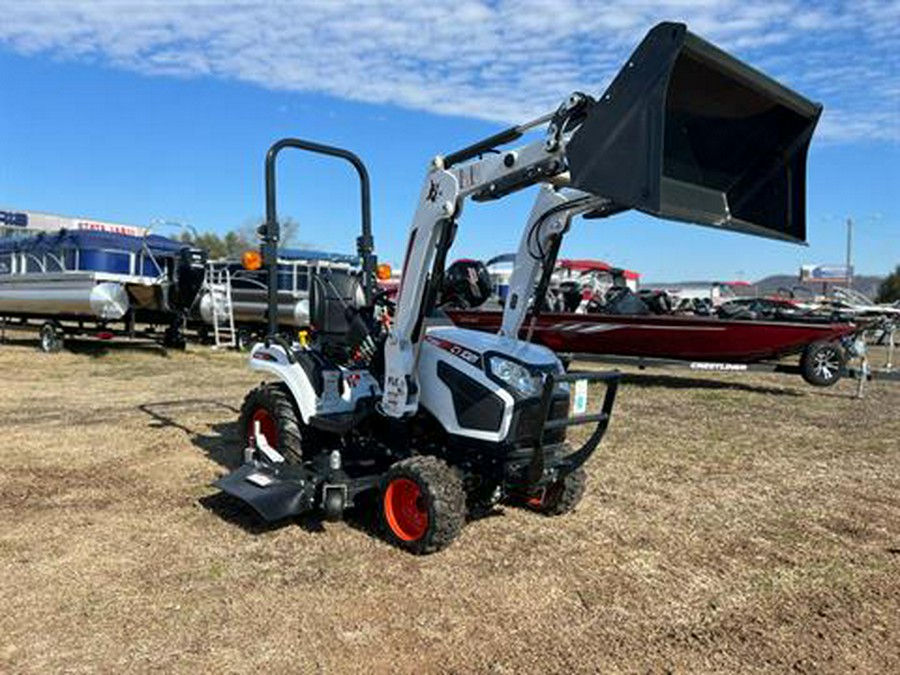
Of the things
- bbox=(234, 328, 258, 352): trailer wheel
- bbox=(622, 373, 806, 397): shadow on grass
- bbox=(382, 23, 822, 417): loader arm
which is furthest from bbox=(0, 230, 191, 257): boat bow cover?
bbox=(382, 23, 822, 417): loader arm

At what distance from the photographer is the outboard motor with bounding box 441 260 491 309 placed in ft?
15.6

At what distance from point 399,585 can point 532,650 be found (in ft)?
2.64

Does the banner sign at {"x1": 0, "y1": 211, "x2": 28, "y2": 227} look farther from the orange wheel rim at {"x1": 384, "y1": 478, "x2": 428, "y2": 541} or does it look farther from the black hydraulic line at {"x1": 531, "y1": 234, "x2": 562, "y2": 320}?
the orange wheel rim at {"x1": 384, "y1": 478, "x2": 428, "y2": 541}

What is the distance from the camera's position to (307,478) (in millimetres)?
4344

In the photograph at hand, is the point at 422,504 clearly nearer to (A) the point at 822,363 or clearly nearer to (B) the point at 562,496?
(B) the point at 562,496

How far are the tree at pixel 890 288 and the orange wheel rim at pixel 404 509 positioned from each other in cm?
6019

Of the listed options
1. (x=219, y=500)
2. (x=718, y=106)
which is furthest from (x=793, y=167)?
(x=219, y=500)

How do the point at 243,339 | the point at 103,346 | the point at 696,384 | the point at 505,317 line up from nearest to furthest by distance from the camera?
the point at 505,317 → the point at 696,384 → the point at 243,339 → the point at 103,346

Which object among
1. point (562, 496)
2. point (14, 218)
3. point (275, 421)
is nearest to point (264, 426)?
point (275, 421)

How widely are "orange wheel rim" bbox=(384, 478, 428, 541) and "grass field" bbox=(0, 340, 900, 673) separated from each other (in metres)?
0.13

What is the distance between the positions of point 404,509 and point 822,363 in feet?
27.6

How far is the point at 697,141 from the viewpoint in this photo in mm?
3744

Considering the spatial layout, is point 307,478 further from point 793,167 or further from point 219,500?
point 793,167

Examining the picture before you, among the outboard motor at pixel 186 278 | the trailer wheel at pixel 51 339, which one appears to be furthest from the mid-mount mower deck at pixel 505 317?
the trailer wheel at pixel 51 339
